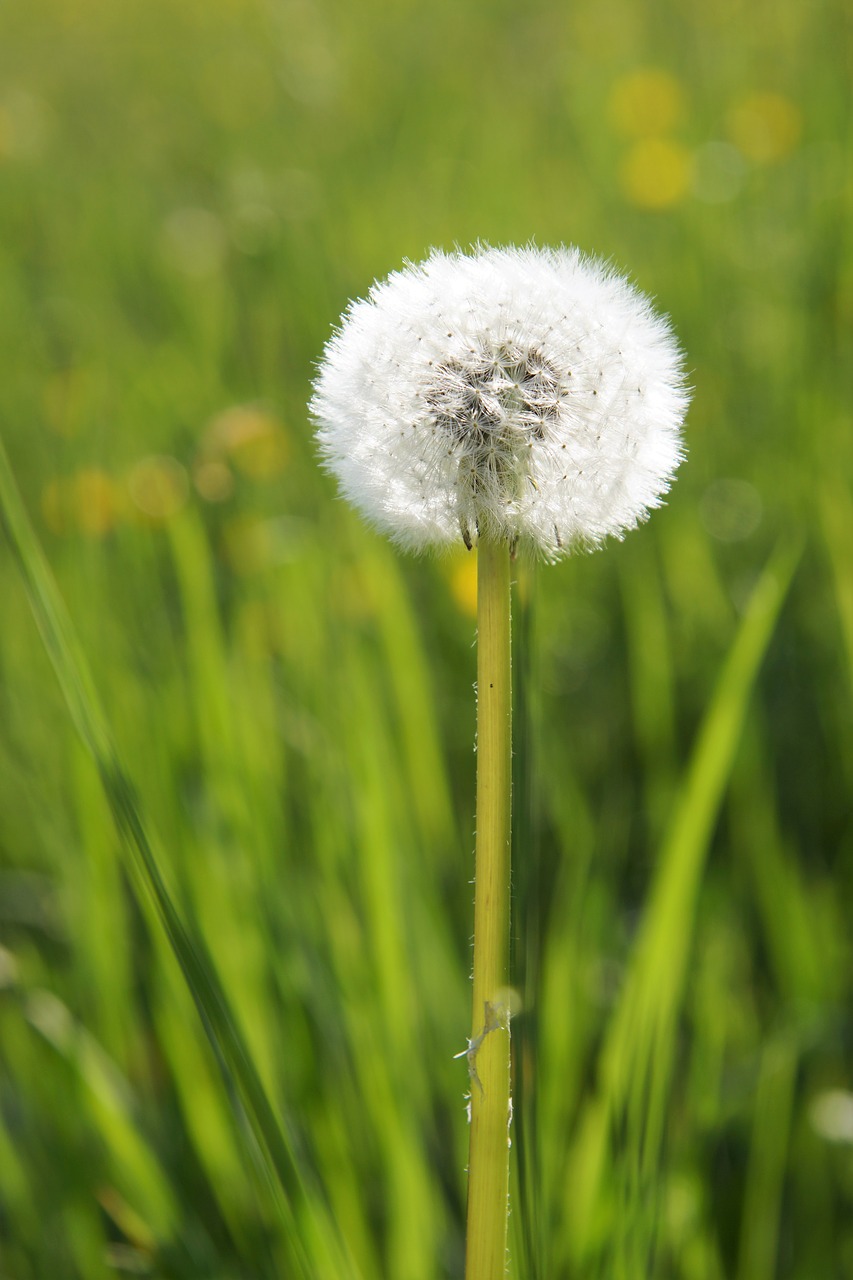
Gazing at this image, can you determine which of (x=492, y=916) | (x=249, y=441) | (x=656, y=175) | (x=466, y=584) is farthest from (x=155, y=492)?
(x=656, y=175)

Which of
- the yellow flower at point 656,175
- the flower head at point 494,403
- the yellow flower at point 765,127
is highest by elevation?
the yellow flower at point 765,127

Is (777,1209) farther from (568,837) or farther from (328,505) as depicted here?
(328,505)

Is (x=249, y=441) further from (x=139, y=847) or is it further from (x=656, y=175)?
(x=656, y=175)

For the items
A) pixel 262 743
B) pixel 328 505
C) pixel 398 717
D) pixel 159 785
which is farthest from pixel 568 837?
pixel 328 505

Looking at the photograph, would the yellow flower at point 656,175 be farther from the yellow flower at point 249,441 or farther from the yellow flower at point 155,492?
the yellow flower at point 155,492

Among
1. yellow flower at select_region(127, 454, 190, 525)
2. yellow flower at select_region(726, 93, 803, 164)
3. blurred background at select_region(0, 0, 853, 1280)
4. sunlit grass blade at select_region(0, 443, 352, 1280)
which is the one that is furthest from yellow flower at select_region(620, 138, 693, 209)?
sunlit grass blade at select_region(0, 443, 352, 1280)

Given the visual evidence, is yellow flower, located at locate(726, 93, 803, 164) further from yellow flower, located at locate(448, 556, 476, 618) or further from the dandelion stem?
the dandelion stem

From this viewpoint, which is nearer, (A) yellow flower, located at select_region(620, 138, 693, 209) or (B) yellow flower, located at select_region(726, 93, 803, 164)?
(A) yellow flower, located at select_region(620, 138, 693, 209)

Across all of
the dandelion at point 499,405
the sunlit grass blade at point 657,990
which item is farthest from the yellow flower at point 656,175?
the dandelion at point 499,405
